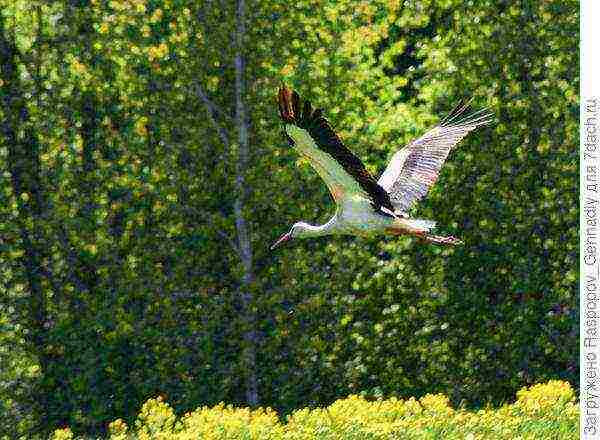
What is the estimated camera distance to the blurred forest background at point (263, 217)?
12.1 meters

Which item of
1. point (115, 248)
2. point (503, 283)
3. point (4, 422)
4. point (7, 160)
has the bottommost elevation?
point (503, 283)

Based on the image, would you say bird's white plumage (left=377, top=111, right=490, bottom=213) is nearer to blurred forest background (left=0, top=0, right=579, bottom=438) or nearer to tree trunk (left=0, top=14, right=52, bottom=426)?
blurred forest background (left=0, top=0, right=579, bottom=438)

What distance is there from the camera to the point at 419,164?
899 cm

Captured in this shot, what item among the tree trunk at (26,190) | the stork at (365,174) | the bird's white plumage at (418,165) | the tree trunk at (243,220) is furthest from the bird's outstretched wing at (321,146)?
the tree trunk at (26,190)

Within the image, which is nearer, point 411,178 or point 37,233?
point 411,178

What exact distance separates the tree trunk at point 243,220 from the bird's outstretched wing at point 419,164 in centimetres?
308

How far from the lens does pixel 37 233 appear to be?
12438 millimetres

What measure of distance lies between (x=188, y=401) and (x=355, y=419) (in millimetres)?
3684

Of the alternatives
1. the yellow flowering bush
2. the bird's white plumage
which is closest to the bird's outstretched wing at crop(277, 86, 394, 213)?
the bird's white plumage

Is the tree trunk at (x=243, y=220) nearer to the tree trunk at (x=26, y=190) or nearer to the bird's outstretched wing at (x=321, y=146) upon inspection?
the tree trunk at (x=26, y=190)

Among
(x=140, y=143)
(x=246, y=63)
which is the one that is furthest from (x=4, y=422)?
(x=246, y=63)

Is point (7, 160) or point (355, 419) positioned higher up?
point (7, 160)

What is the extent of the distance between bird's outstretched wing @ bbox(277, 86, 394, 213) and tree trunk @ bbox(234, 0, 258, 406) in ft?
13.3

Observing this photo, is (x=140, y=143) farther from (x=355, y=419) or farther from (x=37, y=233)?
(x=355, y=419)
